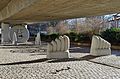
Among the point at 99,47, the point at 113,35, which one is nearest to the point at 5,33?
the point at 113,35

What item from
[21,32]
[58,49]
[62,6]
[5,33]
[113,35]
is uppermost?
[62,6]

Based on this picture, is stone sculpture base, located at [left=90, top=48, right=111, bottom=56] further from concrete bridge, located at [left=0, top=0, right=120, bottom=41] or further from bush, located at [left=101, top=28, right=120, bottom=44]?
bush, located at [left=101, top=28, right=120, bottom=44]

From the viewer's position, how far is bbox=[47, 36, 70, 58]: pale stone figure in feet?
51.0

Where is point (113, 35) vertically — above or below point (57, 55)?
above

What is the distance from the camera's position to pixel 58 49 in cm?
1576

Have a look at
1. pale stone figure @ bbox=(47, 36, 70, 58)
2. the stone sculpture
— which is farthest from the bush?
the stone sculpture

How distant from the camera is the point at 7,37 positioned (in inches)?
1634

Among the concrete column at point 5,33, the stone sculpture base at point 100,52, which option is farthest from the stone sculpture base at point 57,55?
the concrete column at point 5,33

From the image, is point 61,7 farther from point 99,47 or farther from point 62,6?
point 99,47

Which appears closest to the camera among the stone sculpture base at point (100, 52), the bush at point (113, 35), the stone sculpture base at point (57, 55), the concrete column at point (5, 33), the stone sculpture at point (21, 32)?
the stone sculpture base at point (57, 55)

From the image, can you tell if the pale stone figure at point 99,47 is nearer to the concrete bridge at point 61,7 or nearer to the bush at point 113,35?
the concrete bridge at point 61,7

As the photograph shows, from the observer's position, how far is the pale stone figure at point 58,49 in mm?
15531

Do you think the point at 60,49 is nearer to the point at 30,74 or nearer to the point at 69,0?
the point at 69,0

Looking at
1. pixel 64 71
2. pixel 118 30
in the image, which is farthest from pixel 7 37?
pixel 64 71
